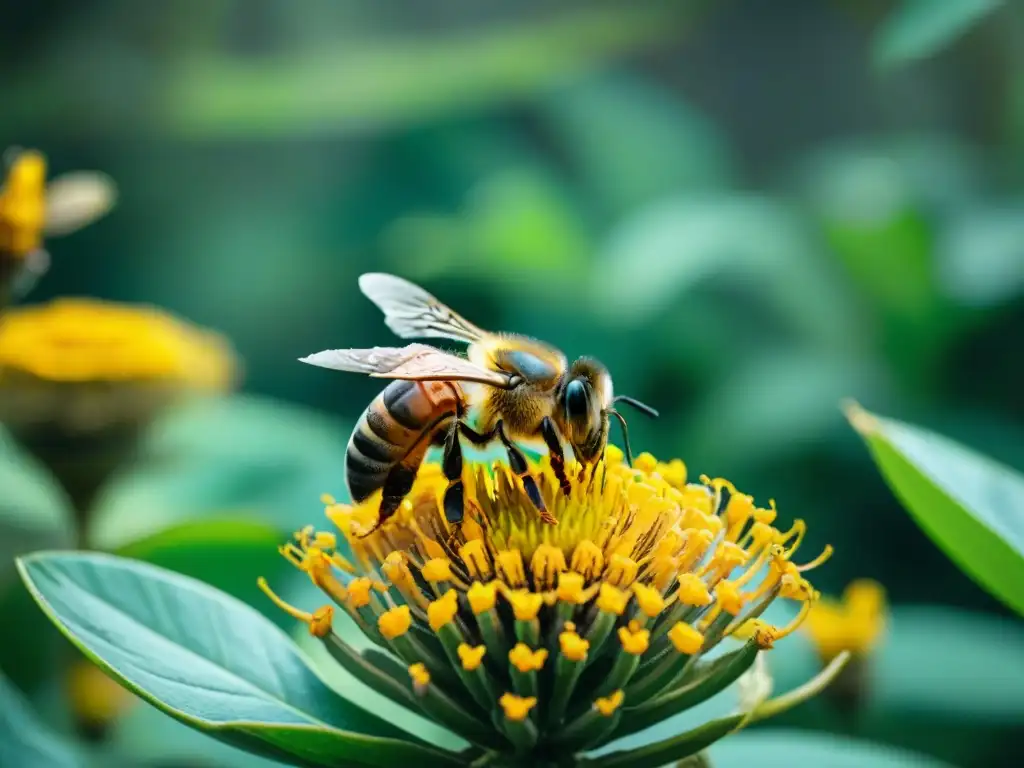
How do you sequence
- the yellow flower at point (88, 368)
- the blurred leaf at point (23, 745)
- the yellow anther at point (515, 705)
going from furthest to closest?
1. the yellow flower at point (88, 368)
2. the blurred leaf at point (23, 745)
3. the yellow anther at point (515, 705)

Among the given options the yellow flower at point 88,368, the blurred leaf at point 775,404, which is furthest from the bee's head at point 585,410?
the blurred leaf at point 775,404

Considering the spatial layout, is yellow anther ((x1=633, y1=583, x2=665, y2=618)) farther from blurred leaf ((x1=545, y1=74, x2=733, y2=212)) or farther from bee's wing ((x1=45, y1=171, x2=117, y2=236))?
blurred leaf ((x1=545, y1=74, x2=733, y2=212))

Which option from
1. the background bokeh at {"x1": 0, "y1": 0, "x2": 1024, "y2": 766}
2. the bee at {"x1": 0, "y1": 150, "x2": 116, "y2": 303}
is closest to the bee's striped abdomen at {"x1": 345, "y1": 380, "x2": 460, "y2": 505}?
the bee at {"x1": 0, "y1": 150, "x2": 116, "y2": 303}

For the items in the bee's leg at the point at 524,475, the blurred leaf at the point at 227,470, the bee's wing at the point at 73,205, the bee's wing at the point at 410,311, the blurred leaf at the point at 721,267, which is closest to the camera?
the bee's leg at the point at 524,475

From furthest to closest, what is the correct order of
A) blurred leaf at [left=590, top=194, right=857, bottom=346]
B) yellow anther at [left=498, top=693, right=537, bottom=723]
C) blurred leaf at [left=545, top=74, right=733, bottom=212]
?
blurred leaf at [left=545, top=74, right=733, bottom=212], blurred leaf at [left=590, top=194, right=857, bottom=346], yellow anther at [left=498, top=693, right=537, bottom=723]

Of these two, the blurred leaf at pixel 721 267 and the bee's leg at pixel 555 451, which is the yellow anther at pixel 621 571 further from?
the blurred leaf at pixel 721 267

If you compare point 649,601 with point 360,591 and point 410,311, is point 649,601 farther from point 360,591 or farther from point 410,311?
point 410,311

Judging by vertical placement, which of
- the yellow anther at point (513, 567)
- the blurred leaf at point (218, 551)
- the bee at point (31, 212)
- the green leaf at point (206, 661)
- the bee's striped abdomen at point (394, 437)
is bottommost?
the green leaf at point (206, 661)
